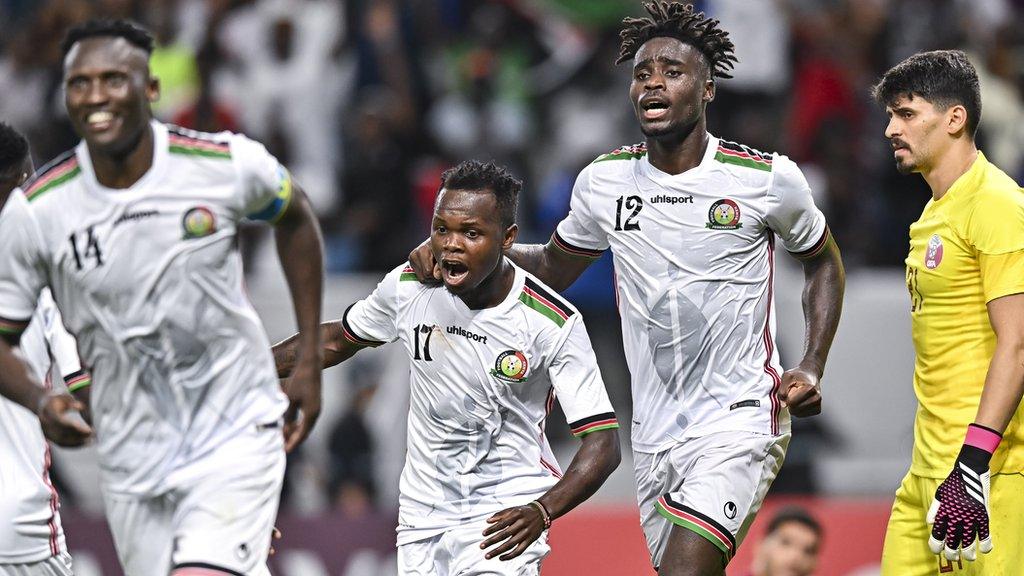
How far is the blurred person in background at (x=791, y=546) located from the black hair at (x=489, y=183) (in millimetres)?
2836

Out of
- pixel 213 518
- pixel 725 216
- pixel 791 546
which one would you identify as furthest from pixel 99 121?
pixel 791 546

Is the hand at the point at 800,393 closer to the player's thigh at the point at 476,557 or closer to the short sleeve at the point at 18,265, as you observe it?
the player's thigh at the point at 476,557

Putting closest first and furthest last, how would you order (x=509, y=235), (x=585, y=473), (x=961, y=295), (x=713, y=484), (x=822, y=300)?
(x=961, y=295) → (x=585, y=473) → (x=713, y=484) → (x=509, y=235) → (x=822, y=300)

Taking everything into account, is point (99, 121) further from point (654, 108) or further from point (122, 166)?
point (654, 108)

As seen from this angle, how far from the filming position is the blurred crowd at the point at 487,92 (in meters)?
12.6

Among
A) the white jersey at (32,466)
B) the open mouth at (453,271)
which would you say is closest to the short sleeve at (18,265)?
the white jersey at (32,466)

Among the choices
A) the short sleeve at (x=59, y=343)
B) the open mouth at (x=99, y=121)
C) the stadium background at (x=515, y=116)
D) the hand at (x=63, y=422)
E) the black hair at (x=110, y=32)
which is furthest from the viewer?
the stadium background at (x=515, y=116)

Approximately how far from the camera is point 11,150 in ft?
22.4

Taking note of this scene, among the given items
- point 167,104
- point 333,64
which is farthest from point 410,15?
point 167,104

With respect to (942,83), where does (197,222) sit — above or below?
below

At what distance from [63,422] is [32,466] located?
5.38 ft

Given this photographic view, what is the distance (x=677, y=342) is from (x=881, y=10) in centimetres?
746

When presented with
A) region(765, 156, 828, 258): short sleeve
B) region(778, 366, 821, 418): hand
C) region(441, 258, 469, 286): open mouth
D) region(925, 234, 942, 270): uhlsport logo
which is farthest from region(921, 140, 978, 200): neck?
region(441, 258, 469, 286): open mouth

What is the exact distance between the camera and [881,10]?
44.3ft
